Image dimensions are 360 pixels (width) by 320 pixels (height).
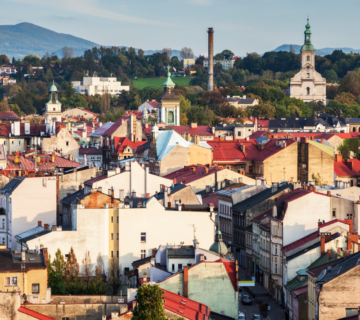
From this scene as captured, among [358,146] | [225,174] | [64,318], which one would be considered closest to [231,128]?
[358,146]

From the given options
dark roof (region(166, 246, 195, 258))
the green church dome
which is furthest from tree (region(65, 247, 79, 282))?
the green church dome

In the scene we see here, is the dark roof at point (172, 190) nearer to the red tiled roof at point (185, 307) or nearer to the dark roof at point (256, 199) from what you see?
the dark roof at point (256, 199)

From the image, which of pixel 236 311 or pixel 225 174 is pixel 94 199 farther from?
pixel 225 174

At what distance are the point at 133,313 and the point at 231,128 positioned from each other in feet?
362

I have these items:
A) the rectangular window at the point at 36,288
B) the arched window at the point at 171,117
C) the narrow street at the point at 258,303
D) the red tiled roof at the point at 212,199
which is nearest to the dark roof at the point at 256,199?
the red tiled roof at the point at 212,199

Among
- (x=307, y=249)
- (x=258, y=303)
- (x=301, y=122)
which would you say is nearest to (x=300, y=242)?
(x=307, y=249)

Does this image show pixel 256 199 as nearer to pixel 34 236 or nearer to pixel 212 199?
pixel 212 199

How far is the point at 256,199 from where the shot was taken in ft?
220

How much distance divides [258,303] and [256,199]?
584 inches

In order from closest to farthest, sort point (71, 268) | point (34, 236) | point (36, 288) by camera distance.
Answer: point (36, 288) → point (71, 268) → point (34, 236)

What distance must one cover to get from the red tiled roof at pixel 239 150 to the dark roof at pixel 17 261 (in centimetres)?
5210

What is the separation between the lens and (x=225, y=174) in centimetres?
8200

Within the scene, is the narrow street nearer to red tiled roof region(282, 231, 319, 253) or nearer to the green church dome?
red tiled roof region(282, 231, 319, 253)

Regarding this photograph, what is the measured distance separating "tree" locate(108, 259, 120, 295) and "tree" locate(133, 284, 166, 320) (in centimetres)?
1433
